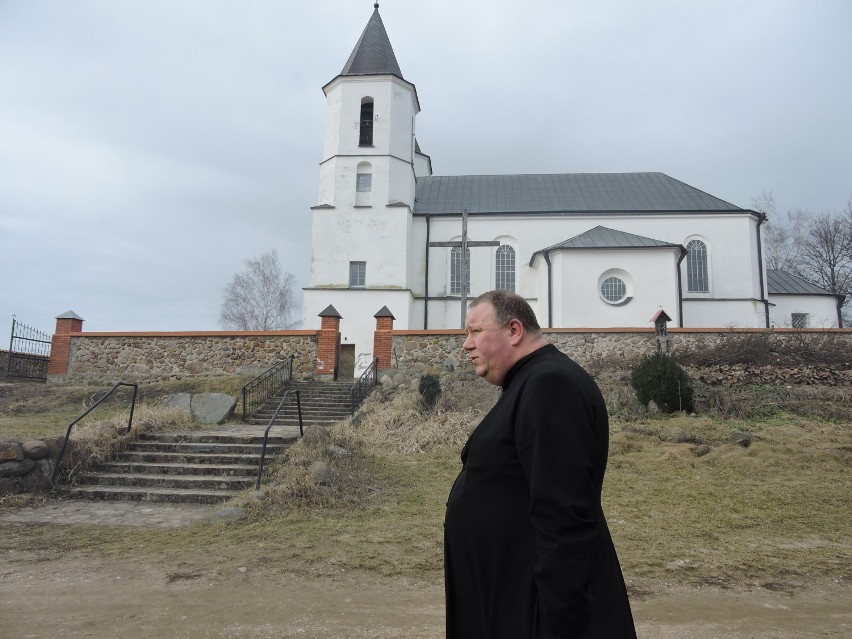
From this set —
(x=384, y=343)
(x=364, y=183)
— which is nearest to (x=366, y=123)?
(x=364, y=183)

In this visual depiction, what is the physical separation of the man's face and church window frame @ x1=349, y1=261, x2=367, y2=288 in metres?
21.0

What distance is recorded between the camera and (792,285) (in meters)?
25.2

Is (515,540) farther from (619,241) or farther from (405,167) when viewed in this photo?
(405,167)

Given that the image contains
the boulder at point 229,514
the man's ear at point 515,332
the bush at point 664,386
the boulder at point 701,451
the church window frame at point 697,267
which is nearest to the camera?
the man's ear at point 515,332

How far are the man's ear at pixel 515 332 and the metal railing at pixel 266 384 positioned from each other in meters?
11.4

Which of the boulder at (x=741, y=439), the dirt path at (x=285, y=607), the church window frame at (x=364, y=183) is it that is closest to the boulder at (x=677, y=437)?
the boulder at (x=741, y=439)

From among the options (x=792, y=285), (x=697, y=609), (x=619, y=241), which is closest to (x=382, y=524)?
(x=697, y=609)

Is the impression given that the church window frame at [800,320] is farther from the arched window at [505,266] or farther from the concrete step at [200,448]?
the concrete step at [200,448]

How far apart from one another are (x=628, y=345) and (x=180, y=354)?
12.7m

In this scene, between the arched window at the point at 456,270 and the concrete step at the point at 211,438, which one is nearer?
the concrete step at the point at 211,438

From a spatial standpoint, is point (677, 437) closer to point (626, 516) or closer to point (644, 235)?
point (626, 516)

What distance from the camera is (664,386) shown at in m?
11.7

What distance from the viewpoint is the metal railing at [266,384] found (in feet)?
44.2

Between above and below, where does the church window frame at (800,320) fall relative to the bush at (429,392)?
above
